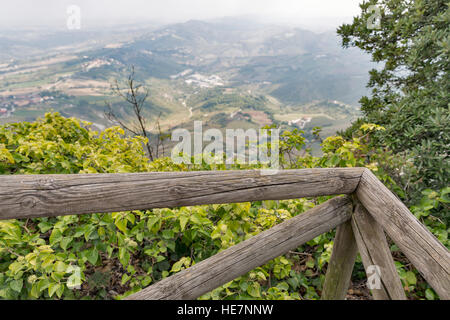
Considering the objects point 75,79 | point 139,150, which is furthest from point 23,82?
point 139,150

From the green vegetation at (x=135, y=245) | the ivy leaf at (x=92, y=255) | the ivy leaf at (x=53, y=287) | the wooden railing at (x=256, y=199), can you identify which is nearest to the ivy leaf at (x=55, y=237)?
Result: the green vegetation at (x=135, y=245)

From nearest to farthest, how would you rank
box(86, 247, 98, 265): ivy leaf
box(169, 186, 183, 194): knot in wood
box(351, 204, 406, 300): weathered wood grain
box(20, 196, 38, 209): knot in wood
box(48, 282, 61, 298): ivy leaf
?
1. box(20, 196, 38, 209): knot in wood
2. box(169, 186, 183, 194): knot in wood
3. box(351, 204, 406, 300): weathered wood grain
4. box(48, 282, 61, 298): ivy leaf
5. box(86, 247, 98, 265): ivy leaf

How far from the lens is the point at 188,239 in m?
1.93

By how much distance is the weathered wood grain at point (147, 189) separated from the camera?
77 centimetres

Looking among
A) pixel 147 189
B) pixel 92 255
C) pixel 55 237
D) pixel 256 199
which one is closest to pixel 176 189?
pixel 147 189

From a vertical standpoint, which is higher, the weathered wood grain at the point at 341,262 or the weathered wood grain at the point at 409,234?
the weathered wood grain at the point at 409,234

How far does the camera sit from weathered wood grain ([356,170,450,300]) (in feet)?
3.12

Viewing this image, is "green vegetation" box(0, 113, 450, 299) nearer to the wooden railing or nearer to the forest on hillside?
the forest on hillside

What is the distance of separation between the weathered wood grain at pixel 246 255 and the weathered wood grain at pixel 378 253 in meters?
0.08

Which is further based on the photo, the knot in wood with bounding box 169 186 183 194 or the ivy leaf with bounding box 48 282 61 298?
the ivy leaf with bounding box 48 282 61 298

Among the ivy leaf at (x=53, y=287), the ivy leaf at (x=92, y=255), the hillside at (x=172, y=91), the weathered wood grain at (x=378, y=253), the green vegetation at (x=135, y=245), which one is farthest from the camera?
the hillside at (x=172, y=91)

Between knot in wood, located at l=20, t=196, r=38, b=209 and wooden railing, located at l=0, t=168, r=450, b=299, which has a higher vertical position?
knot in wood, located at l=20, t=196, r=38, b=209

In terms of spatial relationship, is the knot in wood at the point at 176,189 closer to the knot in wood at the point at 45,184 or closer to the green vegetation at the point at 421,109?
the knot in wood at the point at 45,184

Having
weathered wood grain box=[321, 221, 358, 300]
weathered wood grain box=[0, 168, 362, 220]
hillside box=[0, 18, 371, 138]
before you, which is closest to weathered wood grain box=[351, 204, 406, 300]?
weathered wood grain box=[321, 221, 358, 300]
